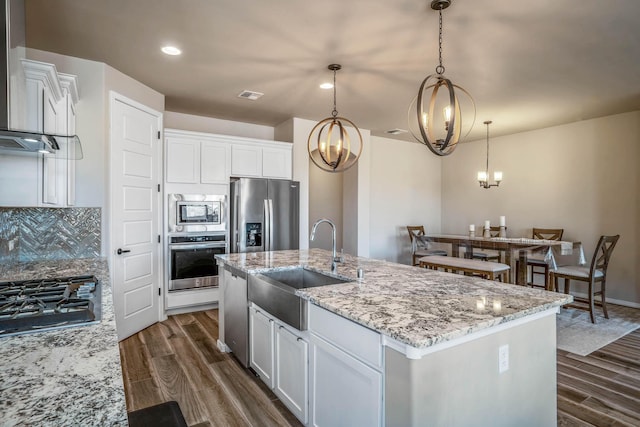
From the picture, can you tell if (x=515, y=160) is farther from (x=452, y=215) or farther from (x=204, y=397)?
(x=204, y=397)

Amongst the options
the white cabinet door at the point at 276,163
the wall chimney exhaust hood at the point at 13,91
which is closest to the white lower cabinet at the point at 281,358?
the wall chimney exhaust hood at the point at 13,91

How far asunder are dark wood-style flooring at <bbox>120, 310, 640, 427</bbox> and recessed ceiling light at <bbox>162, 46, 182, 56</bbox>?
2680 mm

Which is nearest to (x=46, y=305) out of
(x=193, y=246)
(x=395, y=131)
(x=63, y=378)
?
(x=63, y=378)

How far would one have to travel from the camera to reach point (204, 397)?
99.0 inches

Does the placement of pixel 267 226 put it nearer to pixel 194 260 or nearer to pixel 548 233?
pixel 194 260

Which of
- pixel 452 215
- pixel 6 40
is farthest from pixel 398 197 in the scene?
pixel 6 40

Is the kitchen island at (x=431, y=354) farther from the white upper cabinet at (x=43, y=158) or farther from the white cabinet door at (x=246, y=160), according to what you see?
the white cabinet door at (x=246, y=160)

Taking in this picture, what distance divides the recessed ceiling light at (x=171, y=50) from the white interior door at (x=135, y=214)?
777 millimetres

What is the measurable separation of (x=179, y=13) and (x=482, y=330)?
271cm

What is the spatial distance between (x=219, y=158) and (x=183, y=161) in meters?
0.46

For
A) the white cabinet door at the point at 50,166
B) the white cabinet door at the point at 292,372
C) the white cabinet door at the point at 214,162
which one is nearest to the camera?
the white cabinet door at the point at 292,372

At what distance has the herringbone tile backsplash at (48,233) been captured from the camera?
2836 mm

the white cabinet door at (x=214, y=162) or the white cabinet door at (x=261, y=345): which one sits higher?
the white cabinet door at (x=214, y=162)

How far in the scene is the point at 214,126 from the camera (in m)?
5.31
